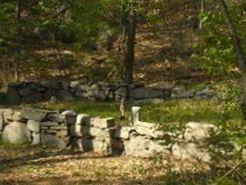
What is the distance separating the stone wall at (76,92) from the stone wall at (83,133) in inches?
183

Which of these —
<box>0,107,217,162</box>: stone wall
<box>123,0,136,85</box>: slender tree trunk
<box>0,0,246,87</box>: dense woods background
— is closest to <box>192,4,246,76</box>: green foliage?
<box>0,107,217,162</box>: stone wall

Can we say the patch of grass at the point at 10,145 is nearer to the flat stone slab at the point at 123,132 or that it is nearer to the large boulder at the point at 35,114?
the large boulder at the point at 35,114

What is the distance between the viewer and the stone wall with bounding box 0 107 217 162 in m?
12.9

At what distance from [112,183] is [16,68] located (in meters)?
12.7

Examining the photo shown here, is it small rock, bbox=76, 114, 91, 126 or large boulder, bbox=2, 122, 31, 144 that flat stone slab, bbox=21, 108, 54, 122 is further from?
small rock, bbox=76, 114, 91, 126

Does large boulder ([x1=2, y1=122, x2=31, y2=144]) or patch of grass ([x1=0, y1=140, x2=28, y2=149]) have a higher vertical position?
large boulder ([x1=2, y1=122, x2=31, y2=144])

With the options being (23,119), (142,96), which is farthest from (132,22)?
(23,119)

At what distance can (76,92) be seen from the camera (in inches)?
816

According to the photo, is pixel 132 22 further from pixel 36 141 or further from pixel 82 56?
pixel 36 141

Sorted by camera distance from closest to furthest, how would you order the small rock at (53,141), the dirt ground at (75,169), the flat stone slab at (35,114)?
the dirt ground at (75,169), the small rock at (53,141), the flat stone slab at (35,114)

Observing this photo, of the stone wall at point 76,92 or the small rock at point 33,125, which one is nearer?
the small rock at point 33,125

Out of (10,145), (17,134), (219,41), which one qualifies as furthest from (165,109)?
(219,41)

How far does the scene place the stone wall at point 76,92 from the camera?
2008 cm

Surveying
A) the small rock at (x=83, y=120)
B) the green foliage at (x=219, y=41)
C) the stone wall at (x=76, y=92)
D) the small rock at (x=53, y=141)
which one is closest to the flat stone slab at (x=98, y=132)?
the small rock at (x=83, y=120)
